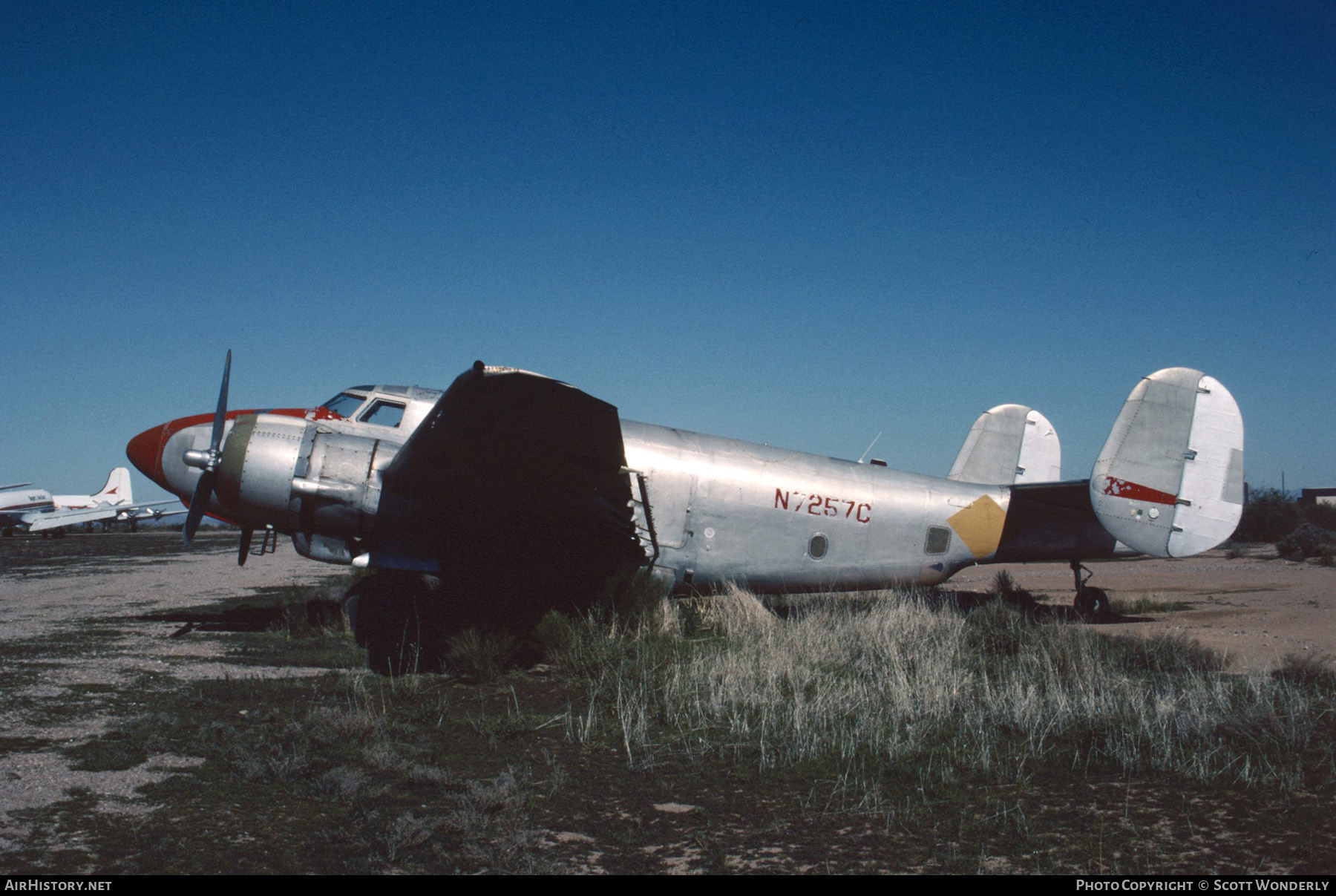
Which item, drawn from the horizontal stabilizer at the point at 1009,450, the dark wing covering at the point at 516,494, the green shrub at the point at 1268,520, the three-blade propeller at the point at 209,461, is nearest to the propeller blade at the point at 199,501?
the three-blade propeller at the point at 209,461

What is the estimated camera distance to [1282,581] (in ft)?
57.6

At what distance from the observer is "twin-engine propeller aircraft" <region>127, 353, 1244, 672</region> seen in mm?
9031

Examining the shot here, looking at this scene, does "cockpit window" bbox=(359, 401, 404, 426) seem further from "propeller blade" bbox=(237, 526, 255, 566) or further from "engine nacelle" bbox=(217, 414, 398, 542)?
"propeller blade" bbox=(237, 526, 255, 566)

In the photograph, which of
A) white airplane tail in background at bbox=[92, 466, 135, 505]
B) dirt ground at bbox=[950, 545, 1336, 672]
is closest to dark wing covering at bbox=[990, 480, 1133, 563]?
dirt ground at bbox=[950, 545, 1336, 672]

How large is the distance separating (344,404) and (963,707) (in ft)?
27.4

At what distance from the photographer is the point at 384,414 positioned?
10.5 metres

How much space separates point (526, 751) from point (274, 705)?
258 cm

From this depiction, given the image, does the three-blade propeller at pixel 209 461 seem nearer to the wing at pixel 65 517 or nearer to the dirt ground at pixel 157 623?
the dirt ground at pixel 157 623

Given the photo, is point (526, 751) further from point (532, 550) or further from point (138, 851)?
point (532, 550)

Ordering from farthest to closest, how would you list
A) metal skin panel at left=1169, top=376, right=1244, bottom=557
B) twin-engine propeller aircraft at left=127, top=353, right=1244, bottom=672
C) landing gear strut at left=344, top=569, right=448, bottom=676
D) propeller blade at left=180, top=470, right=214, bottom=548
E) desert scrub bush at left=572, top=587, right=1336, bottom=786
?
1. metal skin panel at left=1169, top=376, right=1244, bottom=557
2. propeller blade at left=180, top=470, right=214, bottom=548
3. twin-engine propeller aircraft at left=127, top=353, right=1244, bottom=672
4. landing gear strut at left=344, top=569, right=448, bottom=676
5. desert scrub bush at left=572, top=587, right=1336, bottom=786

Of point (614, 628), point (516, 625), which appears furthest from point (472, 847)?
point (516, 625)

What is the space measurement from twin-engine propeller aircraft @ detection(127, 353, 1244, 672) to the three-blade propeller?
0.03 m

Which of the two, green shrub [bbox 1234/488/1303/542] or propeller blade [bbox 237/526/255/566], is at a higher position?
green shrub [bbox 1234/488/1303/542]
